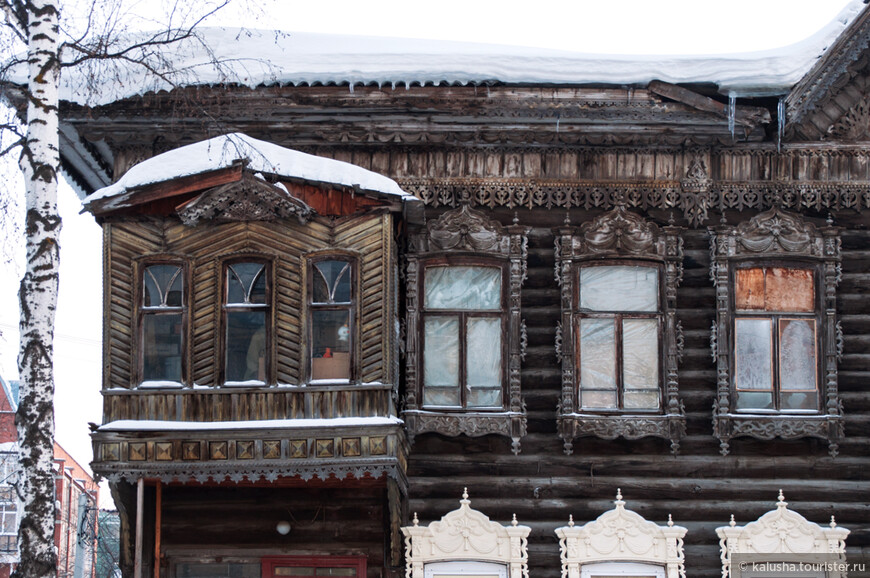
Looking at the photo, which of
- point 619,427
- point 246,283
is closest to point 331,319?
point 246,283

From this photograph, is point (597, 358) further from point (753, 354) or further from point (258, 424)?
point (258, 424)

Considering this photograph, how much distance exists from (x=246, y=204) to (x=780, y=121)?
21.7ft

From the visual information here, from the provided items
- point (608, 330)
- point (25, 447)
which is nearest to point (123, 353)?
point (25, 447)

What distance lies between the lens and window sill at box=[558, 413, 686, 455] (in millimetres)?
13539

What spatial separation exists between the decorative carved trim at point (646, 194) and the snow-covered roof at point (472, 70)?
4.05ft

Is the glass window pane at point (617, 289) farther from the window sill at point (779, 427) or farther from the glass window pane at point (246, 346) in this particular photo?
the glass window pane at point (246, 346)

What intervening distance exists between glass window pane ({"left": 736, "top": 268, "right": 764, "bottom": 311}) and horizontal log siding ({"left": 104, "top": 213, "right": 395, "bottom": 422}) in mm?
4439

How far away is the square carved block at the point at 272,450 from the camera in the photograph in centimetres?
1249

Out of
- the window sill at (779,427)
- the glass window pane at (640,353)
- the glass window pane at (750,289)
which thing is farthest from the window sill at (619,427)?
the glass window pane at (750,289)

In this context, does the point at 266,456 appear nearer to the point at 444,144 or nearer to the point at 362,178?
the point at 362,178

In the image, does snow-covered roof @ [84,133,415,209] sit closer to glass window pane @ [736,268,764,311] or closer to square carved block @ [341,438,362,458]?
square carved block @ [341,438,362,458]

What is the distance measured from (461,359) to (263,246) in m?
2.80

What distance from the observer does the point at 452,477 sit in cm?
1361

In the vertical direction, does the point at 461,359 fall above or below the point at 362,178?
below
